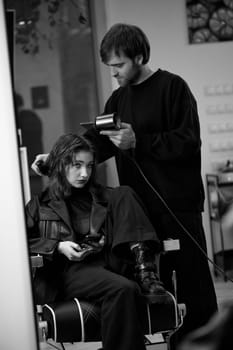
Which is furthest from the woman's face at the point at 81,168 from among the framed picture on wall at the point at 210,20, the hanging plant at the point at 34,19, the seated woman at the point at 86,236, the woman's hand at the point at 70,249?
the framed picture on wall at the point at 210,20

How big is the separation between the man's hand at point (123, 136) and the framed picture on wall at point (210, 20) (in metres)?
0.30

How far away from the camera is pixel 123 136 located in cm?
145

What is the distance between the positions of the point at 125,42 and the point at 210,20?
0.81 ft

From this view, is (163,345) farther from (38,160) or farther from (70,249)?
(38,160)

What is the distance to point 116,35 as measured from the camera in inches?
58.2

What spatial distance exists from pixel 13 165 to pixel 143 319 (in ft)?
1.70

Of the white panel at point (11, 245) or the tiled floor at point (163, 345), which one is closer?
the white panel at point (11, 245)

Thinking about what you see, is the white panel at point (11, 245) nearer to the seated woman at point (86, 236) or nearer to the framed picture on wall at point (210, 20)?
the seated woman at point (86, 236)

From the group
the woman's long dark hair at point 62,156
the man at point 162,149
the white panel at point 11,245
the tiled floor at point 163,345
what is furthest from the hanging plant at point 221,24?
the tiled floor at point 163,345

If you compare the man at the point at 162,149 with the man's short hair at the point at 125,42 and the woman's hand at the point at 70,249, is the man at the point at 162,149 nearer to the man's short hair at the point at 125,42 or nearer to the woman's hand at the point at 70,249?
the man's short hair at the point at 125,42

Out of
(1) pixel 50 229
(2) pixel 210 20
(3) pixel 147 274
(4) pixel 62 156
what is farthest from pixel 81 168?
(2) pixel 210 20

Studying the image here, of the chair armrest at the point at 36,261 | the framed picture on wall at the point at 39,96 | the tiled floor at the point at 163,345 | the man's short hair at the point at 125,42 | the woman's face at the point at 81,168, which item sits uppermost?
the man's short hair at the point at 125,42

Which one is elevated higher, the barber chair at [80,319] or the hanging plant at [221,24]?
the hanging plant at [221,24]

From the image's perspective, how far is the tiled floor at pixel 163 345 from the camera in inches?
57.5
